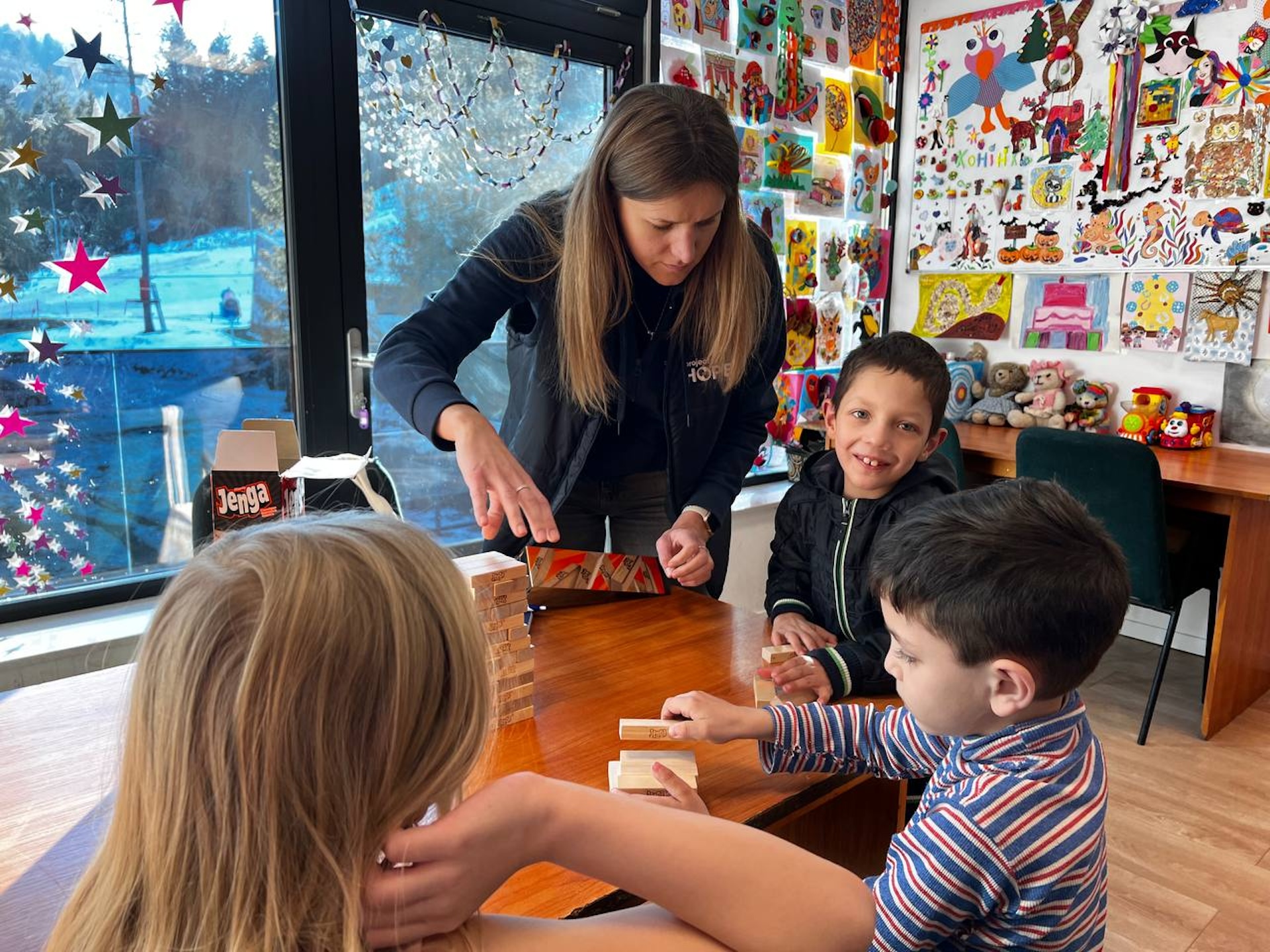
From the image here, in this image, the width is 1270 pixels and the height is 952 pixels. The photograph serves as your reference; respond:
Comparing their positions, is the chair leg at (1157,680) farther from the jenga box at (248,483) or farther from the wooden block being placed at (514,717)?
the jenga box at (248,483)

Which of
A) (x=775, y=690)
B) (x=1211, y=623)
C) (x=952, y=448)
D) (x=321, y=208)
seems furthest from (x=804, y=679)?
(x=1211, y=623)

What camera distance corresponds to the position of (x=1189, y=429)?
315cm

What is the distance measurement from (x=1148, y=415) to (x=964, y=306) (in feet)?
2.93

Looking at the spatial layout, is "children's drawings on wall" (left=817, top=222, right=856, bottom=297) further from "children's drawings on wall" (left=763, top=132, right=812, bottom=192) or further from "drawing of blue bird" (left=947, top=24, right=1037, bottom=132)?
"drawing of blue bird" (left=947, top=24, right=1037, bottom=132)

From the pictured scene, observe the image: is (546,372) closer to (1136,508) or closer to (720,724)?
(720,724)

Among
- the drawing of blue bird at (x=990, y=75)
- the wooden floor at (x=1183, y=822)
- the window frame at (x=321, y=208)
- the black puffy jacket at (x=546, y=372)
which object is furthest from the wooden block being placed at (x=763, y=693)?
the drawing of blue bird at (x=990, y=75)

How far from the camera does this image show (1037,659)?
87 centimetres

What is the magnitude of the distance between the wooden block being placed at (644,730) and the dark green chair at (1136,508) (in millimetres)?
1868

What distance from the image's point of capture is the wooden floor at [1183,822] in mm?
1914

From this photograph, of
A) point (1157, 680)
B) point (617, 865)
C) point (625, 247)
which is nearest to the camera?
point (617, 865)

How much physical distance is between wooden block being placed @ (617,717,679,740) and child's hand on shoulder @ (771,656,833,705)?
0.21 metres

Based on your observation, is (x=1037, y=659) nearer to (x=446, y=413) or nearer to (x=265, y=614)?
(x=265, y=614)

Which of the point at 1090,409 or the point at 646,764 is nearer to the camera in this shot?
the point at 646,764

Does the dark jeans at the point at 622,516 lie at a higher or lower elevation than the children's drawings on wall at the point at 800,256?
lower
